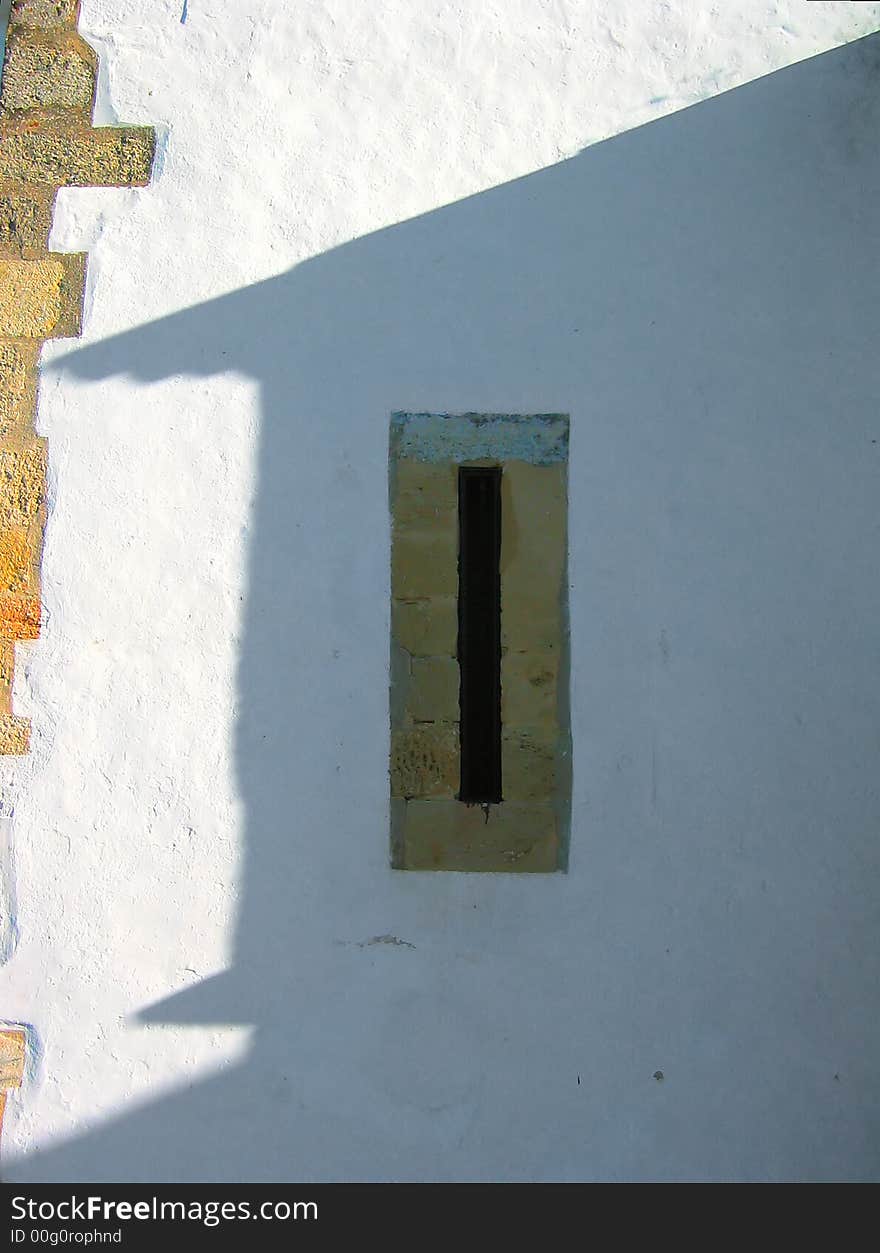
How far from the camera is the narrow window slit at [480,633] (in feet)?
9.64

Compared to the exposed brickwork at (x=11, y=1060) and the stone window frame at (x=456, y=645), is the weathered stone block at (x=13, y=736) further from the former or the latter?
the stone window frame at (x=456, y=645)

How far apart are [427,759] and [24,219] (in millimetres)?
1810

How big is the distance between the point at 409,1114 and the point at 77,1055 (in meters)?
0.85

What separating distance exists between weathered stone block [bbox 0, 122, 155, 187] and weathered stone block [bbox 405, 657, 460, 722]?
5.00 feet

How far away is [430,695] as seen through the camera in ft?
9.56

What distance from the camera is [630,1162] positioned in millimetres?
2807

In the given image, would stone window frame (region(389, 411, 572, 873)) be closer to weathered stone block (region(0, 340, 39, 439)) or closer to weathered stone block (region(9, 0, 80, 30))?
weathered stone block (region(0, 340, 39, 439))

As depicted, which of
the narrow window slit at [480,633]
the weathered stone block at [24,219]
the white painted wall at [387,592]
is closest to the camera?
the white painted wall at [387,592]

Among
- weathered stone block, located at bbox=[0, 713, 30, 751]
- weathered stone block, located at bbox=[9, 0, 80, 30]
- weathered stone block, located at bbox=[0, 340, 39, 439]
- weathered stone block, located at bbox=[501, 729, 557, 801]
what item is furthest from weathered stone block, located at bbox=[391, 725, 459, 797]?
weathered stone block, located at bbox=[9, 0, 80, 30]

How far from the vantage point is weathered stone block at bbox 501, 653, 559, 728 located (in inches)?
114

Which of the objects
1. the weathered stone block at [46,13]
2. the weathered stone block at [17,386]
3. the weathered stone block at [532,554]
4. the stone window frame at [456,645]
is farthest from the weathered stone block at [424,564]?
the weathered stone block at [46,13]

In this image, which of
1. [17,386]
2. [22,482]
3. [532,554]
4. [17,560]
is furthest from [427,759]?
[17,386]

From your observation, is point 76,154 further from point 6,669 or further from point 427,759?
point 427,759

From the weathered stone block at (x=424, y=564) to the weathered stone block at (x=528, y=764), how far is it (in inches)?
16.5
